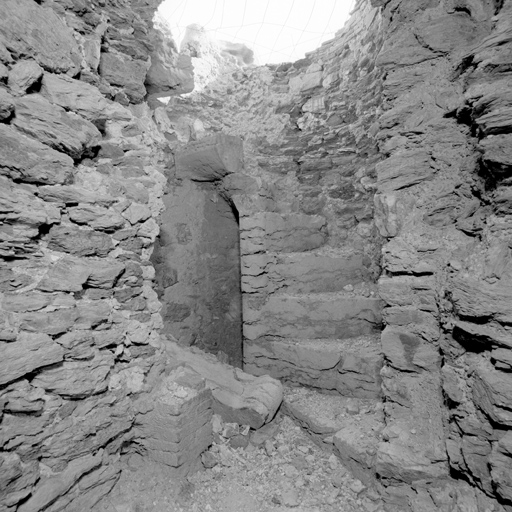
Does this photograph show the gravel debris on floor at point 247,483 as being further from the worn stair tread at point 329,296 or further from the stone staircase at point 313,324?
the worn stair tread at point 329,296

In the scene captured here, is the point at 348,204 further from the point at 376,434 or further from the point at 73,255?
the point at 73,255

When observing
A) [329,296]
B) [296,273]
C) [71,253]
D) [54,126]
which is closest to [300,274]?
[296,273]

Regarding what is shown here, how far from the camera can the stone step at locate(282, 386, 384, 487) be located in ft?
7.09

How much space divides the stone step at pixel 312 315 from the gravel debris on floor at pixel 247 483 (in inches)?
40.5

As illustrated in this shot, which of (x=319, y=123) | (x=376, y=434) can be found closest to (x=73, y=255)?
(x=376, y=434)

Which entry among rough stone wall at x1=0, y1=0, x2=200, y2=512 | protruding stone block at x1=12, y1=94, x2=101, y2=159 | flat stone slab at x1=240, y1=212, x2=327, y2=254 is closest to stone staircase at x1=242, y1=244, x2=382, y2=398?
flat stone slab at x1=240, y1=212, x2=327, y2=254

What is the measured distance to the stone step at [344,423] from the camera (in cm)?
A: 216

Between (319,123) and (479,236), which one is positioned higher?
(319,123)

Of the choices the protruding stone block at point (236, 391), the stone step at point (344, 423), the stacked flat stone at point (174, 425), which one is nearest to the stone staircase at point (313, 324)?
the stone step at point (344, 423)

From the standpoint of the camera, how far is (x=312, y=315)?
326cm

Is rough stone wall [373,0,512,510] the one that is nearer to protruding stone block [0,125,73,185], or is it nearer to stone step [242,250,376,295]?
stone step [242,250,376,295]

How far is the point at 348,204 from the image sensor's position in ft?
13.0

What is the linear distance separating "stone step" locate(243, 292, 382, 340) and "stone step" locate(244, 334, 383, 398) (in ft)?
0.24

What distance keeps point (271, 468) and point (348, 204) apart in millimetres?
2815
